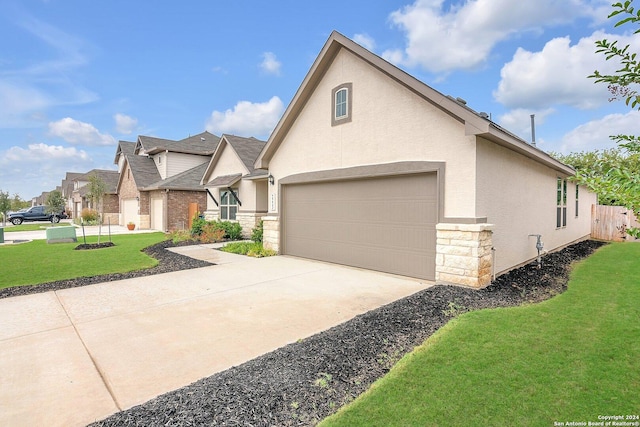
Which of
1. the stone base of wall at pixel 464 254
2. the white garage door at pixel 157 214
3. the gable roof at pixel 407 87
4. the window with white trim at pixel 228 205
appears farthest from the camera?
the white garage door at pixel 157 214

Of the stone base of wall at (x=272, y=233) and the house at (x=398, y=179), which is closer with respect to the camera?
the house at (x=398, y=179)

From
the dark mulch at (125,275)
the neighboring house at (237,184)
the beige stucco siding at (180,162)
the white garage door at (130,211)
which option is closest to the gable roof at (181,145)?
the beige stucco siding at (180,162)

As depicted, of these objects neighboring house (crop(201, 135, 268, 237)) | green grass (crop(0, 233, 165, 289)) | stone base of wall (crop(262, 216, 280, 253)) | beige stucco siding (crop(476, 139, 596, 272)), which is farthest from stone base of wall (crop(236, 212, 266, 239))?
beige stucco siding (crop(476, 139, 596, 272))

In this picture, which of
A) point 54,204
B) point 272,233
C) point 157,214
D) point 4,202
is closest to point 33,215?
point 54,204

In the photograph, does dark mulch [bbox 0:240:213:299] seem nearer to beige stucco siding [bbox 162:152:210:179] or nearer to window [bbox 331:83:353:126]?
window [bbox 331:83:353:126]

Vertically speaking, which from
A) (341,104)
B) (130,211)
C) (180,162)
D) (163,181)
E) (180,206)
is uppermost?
(180,162)

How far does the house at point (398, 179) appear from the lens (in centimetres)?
679

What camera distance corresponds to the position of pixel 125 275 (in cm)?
836

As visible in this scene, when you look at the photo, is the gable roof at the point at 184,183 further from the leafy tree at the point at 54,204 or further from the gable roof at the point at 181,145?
the leafy tree at the point at 54,204

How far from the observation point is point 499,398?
298cm

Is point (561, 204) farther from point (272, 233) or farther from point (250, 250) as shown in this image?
point (250, 250)

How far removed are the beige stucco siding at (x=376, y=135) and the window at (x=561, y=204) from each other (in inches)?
311

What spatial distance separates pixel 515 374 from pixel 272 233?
918cm

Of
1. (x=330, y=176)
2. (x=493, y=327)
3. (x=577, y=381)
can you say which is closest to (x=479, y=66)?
(x=330, y=176)
